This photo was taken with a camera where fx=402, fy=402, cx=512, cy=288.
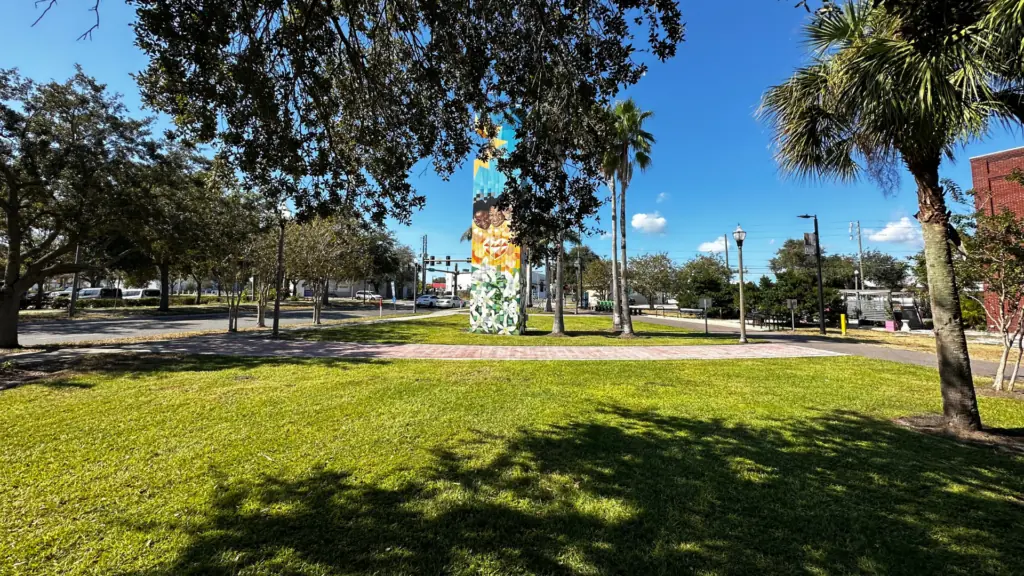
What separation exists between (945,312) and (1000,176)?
69.4 ft

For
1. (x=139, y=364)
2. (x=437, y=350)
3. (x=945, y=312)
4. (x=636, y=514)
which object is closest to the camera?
(x=636, y=514)

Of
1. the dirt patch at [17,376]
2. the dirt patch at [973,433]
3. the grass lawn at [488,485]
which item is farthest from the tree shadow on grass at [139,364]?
the dirt patch at [973,433]

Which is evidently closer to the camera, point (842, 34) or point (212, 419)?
point (212, 419)

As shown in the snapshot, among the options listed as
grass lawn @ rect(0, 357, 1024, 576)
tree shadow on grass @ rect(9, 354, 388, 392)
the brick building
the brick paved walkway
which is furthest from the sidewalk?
the brick building

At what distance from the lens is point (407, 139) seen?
575 centimetres

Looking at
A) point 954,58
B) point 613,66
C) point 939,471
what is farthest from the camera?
point 613,66

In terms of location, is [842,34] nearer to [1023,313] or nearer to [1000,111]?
[1000,111]

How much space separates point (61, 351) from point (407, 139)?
11.4 metres

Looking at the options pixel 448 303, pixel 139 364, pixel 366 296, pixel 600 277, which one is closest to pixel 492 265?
pixel 139 364

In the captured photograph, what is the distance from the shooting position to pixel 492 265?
1636cm

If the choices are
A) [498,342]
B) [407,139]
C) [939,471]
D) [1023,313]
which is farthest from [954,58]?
[498,342]

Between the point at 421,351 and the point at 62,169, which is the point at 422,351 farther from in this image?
the point at 62,169

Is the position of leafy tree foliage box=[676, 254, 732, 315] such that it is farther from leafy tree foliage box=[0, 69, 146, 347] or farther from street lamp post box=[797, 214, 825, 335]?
leafy tree foliage box=[0, 69, 146, 347]

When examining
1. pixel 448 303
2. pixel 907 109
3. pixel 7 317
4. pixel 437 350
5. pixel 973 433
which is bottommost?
pixel 973 433
